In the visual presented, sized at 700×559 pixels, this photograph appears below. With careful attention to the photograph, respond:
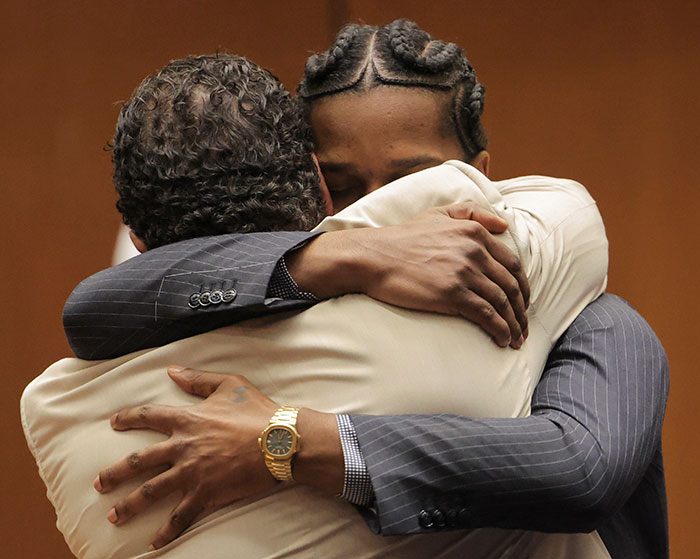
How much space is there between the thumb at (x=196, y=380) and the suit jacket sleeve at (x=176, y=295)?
2.0 inches

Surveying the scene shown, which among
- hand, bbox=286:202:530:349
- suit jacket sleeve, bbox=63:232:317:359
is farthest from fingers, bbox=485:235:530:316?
suit jacket sleeve, bbox=63:232:317:359

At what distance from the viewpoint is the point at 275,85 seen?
1181mm

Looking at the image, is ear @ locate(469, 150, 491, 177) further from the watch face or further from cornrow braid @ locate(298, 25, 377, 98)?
the watch face

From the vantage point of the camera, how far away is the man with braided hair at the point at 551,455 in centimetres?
93

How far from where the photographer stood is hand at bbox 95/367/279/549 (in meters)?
0.95

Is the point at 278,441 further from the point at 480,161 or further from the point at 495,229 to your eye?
the point at 480,161

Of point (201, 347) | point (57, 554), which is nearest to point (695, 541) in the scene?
point (57, 554)

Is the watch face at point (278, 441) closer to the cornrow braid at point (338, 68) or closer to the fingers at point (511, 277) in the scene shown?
the fingers at point (511, 277)

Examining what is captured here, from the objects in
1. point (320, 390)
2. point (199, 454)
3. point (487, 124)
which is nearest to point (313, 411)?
point (320, 390)

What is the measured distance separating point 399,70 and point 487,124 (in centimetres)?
132

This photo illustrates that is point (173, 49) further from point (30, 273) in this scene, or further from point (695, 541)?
point (695, 541)

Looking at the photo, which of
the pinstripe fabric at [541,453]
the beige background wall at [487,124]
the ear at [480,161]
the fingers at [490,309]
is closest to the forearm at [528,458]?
the pinstripe fabric at [541,453]

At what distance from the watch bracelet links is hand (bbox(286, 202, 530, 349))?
15 cm

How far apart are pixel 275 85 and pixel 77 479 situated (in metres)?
0.60
